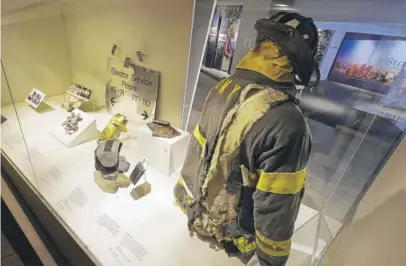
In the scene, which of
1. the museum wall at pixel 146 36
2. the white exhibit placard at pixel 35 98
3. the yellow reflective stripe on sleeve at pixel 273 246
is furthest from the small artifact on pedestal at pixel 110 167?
the yellow reflective stripe on sleeve at pixel 273 246

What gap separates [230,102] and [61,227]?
41.2 inches

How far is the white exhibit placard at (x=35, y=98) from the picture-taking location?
175 centimetres

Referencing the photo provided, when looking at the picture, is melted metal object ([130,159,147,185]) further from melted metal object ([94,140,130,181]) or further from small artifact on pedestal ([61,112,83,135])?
small artifact on pedestal ([61,112,83,135])

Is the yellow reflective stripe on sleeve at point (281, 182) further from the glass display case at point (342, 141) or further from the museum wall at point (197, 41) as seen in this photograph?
the museum wall at point (197, 41)

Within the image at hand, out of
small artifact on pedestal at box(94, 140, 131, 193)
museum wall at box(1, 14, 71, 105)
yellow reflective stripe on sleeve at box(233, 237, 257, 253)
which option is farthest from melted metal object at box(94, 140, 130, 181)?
yellow reflective stripe on sleeve at box(233, 237, 257, 253)

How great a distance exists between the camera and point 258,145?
28.8 inches

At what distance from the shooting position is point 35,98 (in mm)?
1793

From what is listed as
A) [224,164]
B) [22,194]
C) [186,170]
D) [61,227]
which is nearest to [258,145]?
[224,164]

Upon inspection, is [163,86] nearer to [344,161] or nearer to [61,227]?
[61,227]

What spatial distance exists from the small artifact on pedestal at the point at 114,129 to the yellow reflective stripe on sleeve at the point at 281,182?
118cm

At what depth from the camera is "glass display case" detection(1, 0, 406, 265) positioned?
107cm

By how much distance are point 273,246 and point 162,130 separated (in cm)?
94

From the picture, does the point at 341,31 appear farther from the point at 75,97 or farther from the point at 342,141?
the point at 75,97

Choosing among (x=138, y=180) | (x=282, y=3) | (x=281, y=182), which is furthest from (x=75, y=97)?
(x=281, y=182)
